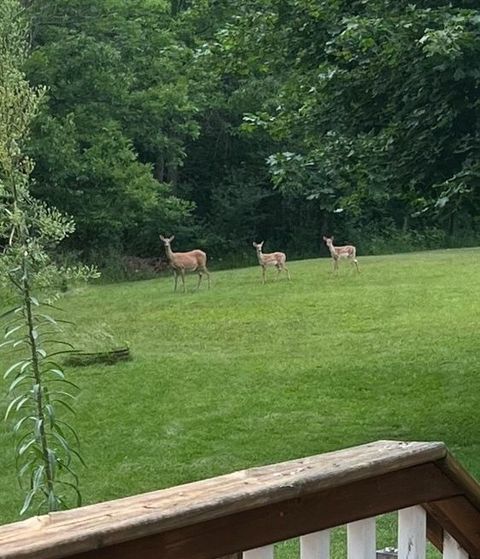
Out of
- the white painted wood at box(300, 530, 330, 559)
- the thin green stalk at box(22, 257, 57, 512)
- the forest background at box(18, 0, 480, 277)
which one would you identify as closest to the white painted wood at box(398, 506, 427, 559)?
the white painted wood at box(300, 530, 330, 559)

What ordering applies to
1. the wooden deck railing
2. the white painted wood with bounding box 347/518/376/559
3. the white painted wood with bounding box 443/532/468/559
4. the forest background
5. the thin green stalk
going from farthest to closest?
the forest background, the thin green stalk, the white painted wood with bounding box 443/532/468/559, the white painted wood with bounding box 347/518/376/559, the wooden deck railing

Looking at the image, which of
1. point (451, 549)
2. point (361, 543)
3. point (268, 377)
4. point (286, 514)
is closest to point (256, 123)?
point (268, 377)

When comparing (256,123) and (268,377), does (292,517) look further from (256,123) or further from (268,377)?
(268,377)

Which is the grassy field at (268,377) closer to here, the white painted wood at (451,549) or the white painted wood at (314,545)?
the white painted wood at (451,549)

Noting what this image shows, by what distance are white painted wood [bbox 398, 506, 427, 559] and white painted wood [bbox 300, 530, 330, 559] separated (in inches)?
6.7

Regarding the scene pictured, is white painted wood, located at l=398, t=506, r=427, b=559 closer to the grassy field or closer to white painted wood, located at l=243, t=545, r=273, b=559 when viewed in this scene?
white painted wood, located at l=243, t=545, r=273, b=559

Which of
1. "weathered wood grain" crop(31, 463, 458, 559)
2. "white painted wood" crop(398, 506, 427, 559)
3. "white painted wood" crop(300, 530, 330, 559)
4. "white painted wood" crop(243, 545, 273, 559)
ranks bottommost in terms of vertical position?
"white painted wood" crop(398, 506, 427, 559)

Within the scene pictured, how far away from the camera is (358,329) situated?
1140cm

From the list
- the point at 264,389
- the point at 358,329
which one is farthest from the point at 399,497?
the point at 358,329

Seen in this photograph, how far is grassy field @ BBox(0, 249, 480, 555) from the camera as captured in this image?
6.55 meters

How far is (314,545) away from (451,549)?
325 millimetres

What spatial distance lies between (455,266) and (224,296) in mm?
4525

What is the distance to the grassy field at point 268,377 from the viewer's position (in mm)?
6547

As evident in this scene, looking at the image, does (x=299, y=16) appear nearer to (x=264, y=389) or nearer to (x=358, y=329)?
(x=264, y=389)
